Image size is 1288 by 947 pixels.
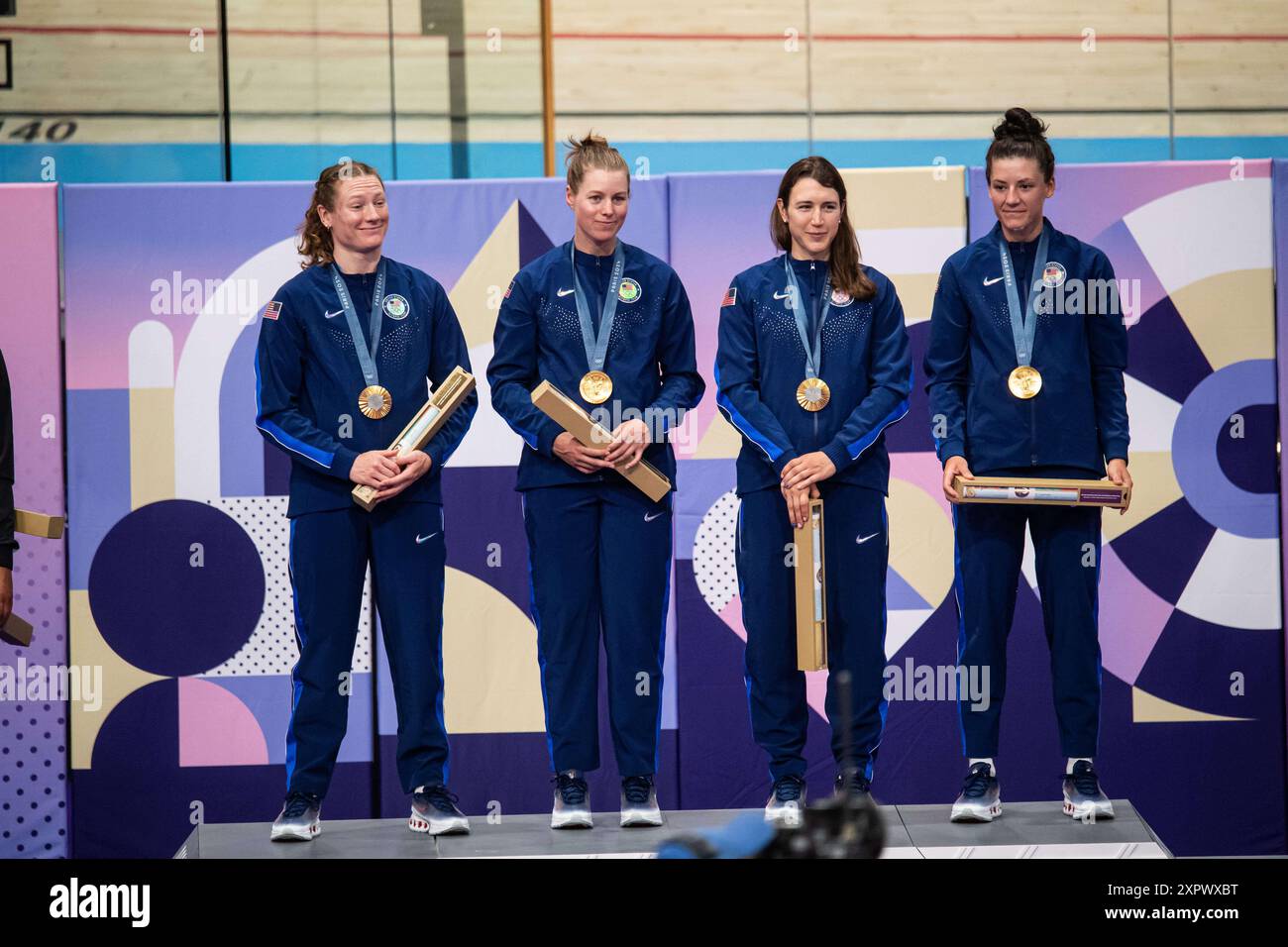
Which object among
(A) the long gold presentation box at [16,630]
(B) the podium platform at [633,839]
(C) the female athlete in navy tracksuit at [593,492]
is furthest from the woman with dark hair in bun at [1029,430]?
(A) the long gold presentation box at [16,630]

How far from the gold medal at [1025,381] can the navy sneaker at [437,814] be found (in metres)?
2.11

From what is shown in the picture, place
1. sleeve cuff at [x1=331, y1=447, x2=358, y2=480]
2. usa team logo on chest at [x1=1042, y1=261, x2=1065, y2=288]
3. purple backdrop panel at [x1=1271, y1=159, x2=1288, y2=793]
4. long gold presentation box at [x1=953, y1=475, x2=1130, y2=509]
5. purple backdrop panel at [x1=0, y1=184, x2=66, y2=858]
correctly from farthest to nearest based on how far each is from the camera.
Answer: purple backdrop panel at [x1=1271, y1=159, x2=1288, y2=793]
purple backdrop panel at [x1=0, y1=184, x2=66, y2=858]
usa team logo on chest at [x1=1042, y1=261, x2=1065, y2=288]
long gold presentation box at [x1=953, y1=475, x2=1130, y2=509]
sleeve cuff at [x1=331, y1=447, x2=358, y2=480]

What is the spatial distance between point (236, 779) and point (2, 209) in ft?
8.01

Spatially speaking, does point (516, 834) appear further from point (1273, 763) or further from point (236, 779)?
point (1273, 763)

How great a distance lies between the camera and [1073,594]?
465 cm

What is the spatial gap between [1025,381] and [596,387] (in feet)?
4.31

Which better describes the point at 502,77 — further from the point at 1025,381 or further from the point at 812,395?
the point at 1025,381

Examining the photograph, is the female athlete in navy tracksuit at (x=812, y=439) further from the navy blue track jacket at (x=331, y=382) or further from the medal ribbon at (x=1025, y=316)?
the navy blue track jacket at (x=331, y=382)

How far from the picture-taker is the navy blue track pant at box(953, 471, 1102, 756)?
4652 millimetres

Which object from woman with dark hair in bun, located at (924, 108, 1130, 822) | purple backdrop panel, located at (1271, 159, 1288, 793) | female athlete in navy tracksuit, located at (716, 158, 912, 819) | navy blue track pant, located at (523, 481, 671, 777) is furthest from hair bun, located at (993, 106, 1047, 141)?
purple backdrop panel, located at (1271, 159, 1288, 793)

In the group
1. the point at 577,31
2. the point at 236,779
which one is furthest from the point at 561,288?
the point at 577,31

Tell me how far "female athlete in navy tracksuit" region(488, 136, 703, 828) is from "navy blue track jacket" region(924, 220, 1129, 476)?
843 millimetres

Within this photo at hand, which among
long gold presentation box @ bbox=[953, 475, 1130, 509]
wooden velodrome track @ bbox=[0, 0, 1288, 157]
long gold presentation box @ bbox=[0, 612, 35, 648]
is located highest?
wooden velodrome track @ bbox=[0, 0, 1288, 157]

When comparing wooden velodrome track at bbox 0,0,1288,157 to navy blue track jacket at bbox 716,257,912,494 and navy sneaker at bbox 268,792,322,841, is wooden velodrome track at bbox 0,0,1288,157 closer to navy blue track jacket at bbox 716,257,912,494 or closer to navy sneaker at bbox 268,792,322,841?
navy blue track jacket at bbox 716,257,912,494
